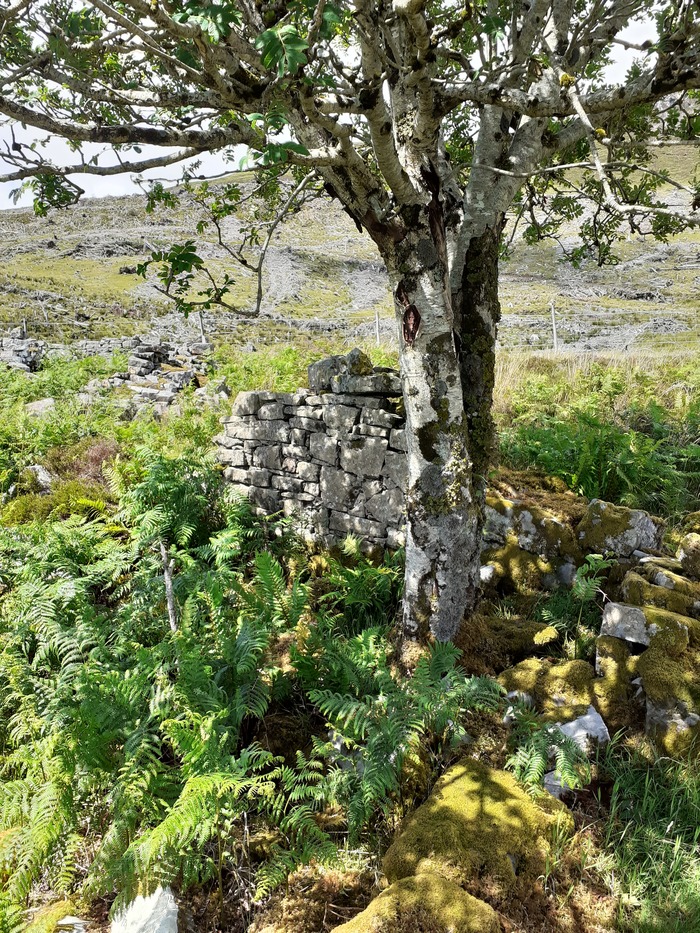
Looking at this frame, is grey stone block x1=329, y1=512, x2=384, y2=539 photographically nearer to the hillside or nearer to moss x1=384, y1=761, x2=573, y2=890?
moss x1=384, y1=761, x2=573, y2=890

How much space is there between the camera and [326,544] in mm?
5648

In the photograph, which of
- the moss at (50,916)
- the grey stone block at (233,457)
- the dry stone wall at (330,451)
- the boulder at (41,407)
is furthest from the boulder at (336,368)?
the boulder at (41,407)

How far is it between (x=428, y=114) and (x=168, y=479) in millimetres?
4249

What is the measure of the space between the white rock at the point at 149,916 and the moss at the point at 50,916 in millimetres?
273

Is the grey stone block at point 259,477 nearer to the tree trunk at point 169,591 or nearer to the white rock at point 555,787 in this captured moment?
the tree trunk at point 169,591

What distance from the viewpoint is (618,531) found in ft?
14.9

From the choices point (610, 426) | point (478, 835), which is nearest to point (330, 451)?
point (610, 426)

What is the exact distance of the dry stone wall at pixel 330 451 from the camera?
16.7 ft

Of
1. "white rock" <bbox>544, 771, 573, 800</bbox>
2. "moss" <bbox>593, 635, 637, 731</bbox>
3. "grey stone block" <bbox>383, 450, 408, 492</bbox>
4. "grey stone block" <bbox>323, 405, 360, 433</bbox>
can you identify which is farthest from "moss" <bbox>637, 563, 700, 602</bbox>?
"grey stone block" <bbox>323, 405, 360, 433</bbox>

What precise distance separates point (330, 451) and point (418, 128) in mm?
3172

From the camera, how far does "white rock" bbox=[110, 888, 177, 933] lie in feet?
7.57

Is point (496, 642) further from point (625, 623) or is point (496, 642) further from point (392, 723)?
point (392, 723)

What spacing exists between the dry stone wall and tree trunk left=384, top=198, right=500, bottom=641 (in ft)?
3.48

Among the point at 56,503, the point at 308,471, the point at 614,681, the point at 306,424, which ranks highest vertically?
the point at 306,424
